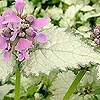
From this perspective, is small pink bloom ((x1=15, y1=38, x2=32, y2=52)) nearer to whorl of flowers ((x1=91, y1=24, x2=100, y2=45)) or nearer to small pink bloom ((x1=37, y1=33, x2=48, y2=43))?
small pink bloom ((x1=37, y1=33, x2=48, y2=43))

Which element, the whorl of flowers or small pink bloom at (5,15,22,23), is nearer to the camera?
small pink bloom at (5,15,22,23)

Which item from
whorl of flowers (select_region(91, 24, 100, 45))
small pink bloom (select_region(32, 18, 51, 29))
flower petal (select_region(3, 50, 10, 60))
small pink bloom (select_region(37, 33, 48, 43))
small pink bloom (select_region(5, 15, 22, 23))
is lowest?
flower petal (select_region(3, 50, 10, 60))

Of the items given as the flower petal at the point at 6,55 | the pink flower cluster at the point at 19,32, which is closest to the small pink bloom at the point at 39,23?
the pink flower cluster at the point at 19,32

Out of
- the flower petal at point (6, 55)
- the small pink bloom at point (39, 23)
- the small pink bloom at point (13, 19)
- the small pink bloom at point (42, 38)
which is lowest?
the flower petal at point (6, 55)

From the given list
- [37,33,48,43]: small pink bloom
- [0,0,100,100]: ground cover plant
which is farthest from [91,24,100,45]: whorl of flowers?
[37,33,48,43]: small pink bloom

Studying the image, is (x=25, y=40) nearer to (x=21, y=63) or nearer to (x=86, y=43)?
(x=21, y=63)

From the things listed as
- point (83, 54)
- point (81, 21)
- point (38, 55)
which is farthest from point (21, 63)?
point (81, 21)

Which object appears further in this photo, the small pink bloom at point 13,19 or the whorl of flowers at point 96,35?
the whorl of flowers at point 96,35

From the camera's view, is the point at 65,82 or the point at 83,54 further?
the point at 65,82

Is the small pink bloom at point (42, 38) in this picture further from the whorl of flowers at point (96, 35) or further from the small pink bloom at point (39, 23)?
the whorl of flowers at point (96, 35)
